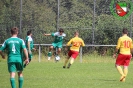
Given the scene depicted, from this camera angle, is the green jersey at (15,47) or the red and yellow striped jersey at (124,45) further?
the red and yellow striped jersey at (124,45)

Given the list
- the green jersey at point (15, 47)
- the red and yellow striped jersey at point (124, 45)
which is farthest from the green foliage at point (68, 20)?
the green jersey at point (15, 47)

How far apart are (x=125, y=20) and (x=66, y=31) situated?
4.41m

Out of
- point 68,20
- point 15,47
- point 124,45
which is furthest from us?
point 68,20

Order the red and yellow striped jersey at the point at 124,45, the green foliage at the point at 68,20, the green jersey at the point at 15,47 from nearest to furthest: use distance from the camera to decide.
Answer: the green jersey at the point at 15,47 < the red and yellow striped jersey at the point at 124,45 < the green foliage at the point at 68,20

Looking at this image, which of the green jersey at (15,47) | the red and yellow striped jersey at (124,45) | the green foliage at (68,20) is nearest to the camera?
the green jersey at (15,47)

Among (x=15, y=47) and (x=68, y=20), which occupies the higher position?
(x=68, y=20)

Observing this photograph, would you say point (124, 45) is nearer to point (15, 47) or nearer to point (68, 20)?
point (15, 47)

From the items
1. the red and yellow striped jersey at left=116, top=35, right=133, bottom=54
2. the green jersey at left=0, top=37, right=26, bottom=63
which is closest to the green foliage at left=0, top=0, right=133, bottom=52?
the red and yellow striped jersey at left=116, top=35, right=133, bottom=54

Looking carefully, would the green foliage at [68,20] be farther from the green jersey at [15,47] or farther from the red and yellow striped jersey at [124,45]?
the green jersey at [15,47]

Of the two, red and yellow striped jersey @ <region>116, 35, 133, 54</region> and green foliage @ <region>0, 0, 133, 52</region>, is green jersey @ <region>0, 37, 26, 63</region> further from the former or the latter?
green foliage @ <region>0, 0, 133, 52</region>

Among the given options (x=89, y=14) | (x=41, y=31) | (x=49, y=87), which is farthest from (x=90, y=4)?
(x=49, y=87)

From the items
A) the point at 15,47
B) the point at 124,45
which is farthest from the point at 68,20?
the point at 15,47

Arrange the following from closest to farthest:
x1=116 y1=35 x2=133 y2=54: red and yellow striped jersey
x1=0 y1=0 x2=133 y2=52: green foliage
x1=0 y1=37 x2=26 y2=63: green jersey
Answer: x1=0 y1=37 x2=26 y2=63: green jersey, x1=116 y1=35 x2=133 y2=54: red and yellow striped jersey, x1=0 y1=0 x2=133 y2=52: green foliage

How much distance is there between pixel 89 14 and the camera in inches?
1572
